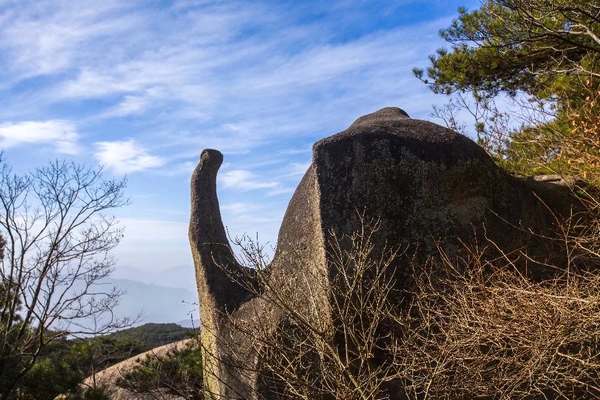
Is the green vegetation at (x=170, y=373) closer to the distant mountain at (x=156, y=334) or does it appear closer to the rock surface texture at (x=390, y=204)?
the rock surface texture at (x=390, y=204)

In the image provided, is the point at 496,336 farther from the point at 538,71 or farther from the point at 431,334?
the point at 538,71

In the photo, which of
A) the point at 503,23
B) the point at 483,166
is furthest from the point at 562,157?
the point at 503,23

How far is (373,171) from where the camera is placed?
22.8 ft

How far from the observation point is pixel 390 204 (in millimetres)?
6859

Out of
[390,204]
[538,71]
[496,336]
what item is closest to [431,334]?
[496,336]

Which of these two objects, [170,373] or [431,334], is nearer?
[431,334]

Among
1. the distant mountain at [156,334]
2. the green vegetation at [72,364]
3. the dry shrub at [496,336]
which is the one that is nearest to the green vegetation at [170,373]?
the green vegetation at [72,364]

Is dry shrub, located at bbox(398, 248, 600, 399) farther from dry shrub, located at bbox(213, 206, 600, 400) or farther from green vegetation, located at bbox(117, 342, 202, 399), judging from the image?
green vegetation, located at bbox(117, 342, 202, 399)

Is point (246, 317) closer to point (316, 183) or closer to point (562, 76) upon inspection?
point (316, 183)

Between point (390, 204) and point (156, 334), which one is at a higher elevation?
point (390, 204)

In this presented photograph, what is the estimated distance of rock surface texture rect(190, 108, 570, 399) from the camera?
6805 mm

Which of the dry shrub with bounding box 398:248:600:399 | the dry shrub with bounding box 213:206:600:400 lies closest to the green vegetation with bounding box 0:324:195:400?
the dry shrub with bounding box 213:206:600:400

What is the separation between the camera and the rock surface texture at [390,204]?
680 centimetres

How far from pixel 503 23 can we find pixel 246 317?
5338mm
